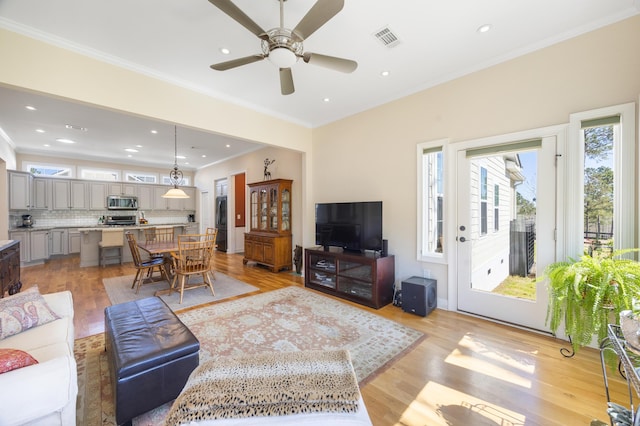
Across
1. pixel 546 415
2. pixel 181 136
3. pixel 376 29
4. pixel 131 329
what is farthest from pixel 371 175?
pixel 181 136

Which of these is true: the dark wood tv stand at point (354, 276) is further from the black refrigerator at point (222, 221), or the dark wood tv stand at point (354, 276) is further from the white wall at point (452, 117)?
the black refrigerator at point (222, 221)

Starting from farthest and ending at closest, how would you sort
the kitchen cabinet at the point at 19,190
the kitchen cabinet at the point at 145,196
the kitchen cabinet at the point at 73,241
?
the kitchen cabinet at the point at 145,196 → the kitchen cabinet at the point at 73,241 → the kitchen cabinet at the point at 19,190

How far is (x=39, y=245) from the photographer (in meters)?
6.12

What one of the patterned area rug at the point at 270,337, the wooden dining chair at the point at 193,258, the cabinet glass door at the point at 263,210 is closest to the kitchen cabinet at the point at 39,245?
the wooden dining chair at the point at 193,258

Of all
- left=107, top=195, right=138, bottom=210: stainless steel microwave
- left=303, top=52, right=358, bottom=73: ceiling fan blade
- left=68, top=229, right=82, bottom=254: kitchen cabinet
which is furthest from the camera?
left=107, top=195, right=138, bottom=210: stainless steel microwave

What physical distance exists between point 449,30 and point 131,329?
12.4 feet

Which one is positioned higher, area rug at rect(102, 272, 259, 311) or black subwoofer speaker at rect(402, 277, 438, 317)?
black subwoofer speaker at rect(402, 277, 438, 317)

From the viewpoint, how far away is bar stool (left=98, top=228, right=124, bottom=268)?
585 centimetres

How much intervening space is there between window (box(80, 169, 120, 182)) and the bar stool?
2911 millimetres

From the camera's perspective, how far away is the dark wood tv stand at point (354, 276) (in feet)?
11.3

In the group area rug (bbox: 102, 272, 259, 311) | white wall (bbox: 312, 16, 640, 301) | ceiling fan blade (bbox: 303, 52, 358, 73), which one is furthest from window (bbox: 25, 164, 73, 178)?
ceiling fan blade (bbox: 303, 52, 358, 73)

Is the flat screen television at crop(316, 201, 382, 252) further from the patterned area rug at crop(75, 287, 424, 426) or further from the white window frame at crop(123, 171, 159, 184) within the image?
the white window frame at crop(123, 171, 159, 184)

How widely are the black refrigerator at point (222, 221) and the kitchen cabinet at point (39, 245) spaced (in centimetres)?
399

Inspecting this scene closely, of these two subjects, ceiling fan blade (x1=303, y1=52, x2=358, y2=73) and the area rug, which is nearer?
ceiling fan blade (x1=303, y1=52, x2=358, y2=73)
